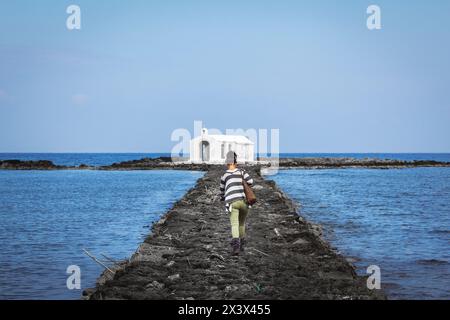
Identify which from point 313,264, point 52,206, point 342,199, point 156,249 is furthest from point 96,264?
point 342,199

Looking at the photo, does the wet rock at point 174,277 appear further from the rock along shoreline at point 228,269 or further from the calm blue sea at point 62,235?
the calm blue sea at point 62,235

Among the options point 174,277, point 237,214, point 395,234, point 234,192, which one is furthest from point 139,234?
point 395,234

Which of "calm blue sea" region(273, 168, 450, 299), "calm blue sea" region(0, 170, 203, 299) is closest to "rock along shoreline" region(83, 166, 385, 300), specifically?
"calm blue sea" region(0, 170, 203, 299)

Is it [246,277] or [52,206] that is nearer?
[246,277]

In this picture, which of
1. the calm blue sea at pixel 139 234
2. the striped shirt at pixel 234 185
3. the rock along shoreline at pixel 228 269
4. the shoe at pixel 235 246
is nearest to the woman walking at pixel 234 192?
the striped shirt at pixel 234 185

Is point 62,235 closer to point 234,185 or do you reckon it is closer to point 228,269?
point 234,185

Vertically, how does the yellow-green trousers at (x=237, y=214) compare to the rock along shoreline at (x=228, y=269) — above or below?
above

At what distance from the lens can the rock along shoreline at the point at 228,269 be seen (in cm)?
731

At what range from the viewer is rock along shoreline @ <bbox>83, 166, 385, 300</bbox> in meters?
7.31

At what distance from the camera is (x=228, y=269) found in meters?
8.62

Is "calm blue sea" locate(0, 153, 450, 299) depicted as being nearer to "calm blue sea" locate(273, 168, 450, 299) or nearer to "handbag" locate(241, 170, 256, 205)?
"calm blue sea" locate(273, 168, 450, 299)
